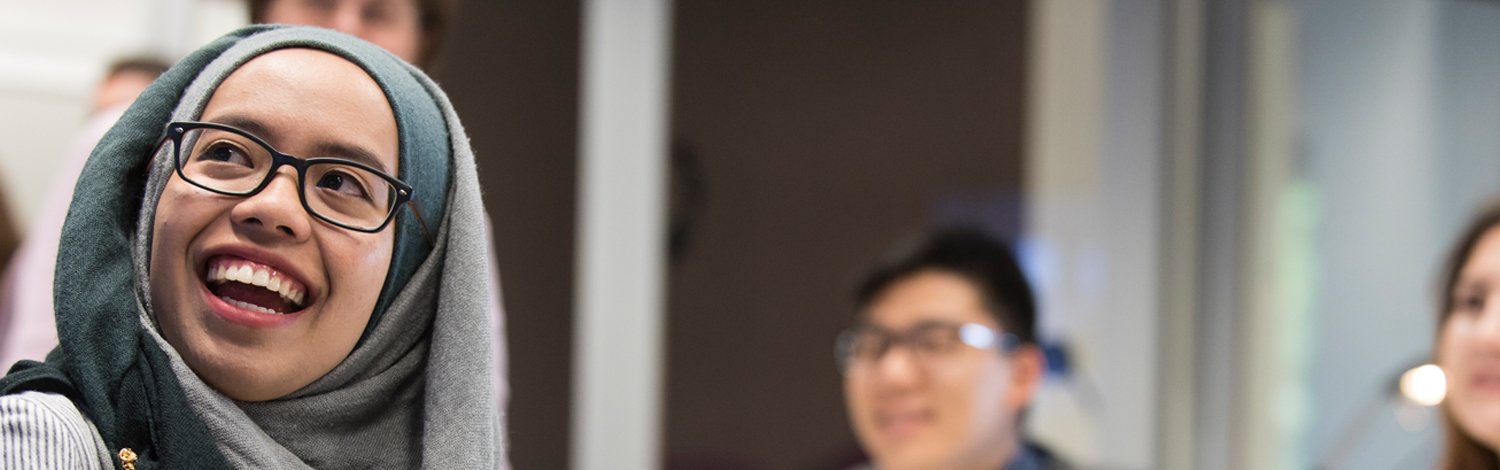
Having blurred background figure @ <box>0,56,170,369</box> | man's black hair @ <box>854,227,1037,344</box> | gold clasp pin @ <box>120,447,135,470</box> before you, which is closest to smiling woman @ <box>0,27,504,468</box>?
gold clasp pin @ <box>120,447,135,470</box>

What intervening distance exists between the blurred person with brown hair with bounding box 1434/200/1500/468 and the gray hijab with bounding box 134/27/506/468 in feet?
4.79

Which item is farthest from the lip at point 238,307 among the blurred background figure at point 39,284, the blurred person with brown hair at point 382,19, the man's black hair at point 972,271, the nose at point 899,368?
the man's black hair at point 972,271

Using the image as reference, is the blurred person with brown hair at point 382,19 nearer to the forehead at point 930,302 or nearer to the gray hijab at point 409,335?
the gray hijab at point 409,335

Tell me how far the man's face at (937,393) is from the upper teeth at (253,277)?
1586mm

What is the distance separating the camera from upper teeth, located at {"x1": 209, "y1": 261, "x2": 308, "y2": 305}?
0.88m

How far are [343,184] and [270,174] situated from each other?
5cm

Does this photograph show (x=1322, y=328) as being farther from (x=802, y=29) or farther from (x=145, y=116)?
(x=145, y=116)

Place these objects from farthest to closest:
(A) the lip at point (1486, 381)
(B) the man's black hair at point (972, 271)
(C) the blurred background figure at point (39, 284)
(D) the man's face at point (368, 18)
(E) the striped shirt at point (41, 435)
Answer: (B) the man's black hair at point (972, 271), (A) the lip at point (1486, 381), (D) the man's face at point (368, 18), (C) the blurred background figure at point (39, 284), (E) the striped shirt at point (41, 435)

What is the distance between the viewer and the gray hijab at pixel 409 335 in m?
0.93

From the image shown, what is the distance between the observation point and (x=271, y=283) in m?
0.89

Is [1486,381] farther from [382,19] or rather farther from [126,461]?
[126,461]

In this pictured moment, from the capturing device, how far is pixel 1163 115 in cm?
329

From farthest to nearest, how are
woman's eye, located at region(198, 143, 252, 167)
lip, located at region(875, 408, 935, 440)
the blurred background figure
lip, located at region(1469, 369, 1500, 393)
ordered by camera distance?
lip, located at region(875, 408, 935, 440) < lip, located at region(1469, 369, 1500, 393) < the blurred background figure < woman's eye, located at region(198, 143, 252, 167)

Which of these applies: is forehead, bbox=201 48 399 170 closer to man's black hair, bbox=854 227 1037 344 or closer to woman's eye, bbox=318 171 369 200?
woman's eye, bbox=318 171 369 200
